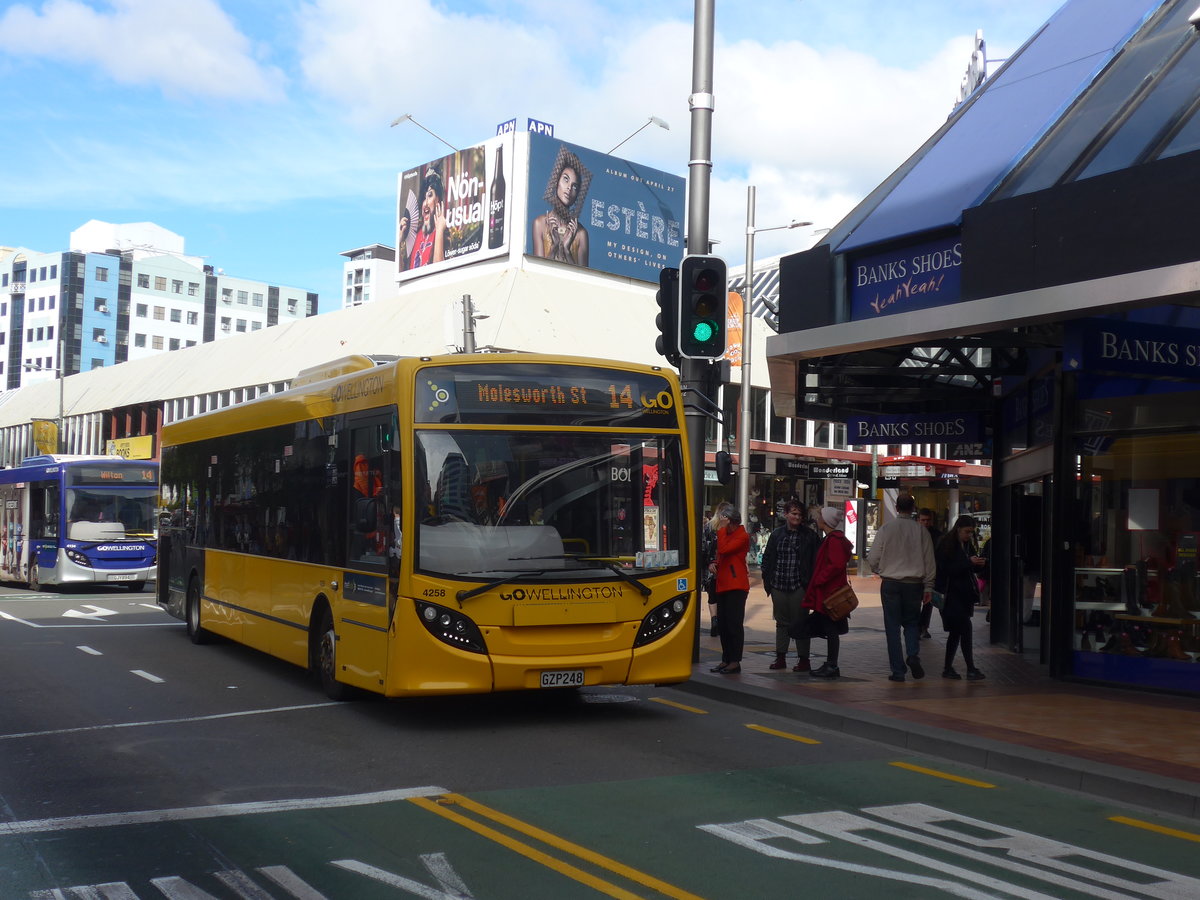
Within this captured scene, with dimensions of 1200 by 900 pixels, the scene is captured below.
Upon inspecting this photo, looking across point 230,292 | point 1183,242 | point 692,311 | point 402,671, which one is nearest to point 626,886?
point 402,671

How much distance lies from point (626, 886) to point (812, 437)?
43.7m

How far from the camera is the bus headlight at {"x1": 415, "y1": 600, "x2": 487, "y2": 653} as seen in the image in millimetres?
9523

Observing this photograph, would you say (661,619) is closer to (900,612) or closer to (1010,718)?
(1010,718)

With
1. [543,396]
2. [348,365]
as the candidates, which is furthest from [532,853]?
[348,365]

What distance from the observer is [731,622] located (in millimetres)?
13055

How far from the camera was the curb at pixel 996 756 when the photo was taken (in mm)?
7781

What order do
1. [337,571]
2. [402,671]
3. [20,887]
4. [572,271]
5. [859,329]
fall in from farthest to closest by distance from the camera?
1. [572,271]
2. [859,329]
3. [337,571]
4. [402,671]
5. [20,887]

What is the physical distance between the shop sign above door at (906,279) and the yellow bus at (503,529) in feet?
9.85

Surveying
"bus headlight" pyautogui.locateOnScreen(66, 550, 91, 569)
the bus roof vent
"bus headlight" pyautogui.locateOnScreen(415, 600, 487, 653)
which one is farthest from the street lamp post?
"bus headlight" pyautogui.locateOnScreen(415, 600, 487, 653)

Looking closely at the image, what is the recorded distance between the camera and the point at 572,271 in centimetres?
5528

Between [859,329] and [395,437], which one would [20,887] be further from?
[859,329]

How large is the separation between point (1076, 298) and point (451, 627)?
542 centimetres

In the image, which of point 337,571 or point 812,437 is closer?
point 337,571

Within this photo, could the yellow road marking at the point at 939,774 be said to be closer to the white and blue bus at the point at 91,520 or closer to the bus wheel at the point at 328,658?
the bus wheel at the point at 328,658
